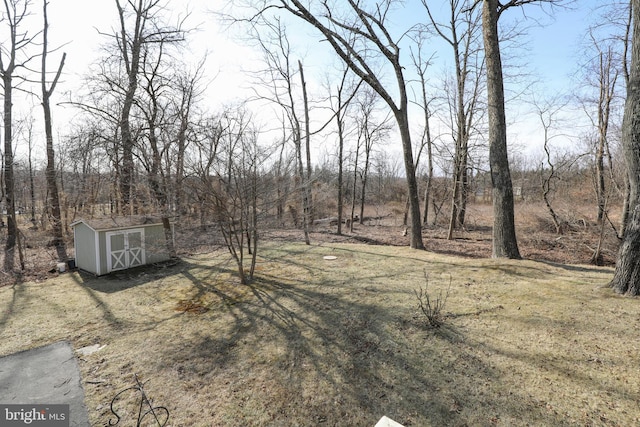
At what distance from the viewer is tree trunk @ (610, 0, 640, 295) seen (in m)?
3.78

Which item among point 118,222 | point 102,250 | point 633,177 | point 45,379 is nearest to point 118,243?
point 102,250

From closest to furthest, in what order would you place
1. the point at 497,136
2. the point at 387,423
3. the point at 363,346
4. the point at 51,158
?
the point at 387,423 → the point at 363,346 → the point at 497,136 → the point at 51,158

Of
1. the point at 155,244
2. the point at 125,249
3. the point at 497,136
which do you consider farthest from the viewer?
the point at 155,244

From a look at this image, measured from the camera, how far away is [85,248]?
7.89 m

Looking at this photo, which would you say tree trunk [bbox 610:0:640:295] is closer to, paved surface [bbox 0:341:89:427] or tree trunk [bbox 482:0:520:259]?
tree trunk [bbox 482:0:520:259]

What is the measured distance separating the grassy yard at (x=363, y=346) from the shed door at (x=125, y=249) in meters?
1.68

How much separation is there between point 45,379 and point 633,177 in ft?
26.1

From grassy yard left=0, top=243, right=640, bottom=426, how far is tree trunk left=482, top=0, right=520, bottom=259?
83cm

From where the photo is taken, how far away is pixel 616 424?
2145mm

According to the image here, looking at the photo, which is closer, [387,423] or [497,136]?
[387,423]

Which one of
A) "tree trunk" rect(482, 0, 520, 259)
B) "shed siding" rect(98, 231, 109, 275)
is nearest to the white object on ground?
"tree trunk" rect(482, 0, 520, 259)

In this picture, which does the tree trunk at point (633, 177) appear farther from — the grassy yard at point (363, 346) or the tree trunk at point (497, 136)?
the tree trunk at point (497, 136)

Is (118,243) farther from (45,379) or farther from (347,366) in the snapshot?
(347,366)

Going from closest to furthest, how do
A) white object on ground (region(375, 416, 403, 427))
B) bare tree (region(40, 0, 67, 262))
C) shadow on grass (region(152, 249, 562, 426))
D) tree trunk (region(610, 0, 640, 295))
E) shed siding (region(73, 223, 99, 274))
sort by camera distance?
white object on ground (region(375, 416, 403, 427)) → shadow on grass (region(152, 249, 562, 426)) → tree trunk (region(610, 0, 640, 295)) → shed siding (region(73, 223, 99, 274)) → bare tree (region(40, 0, 67, 262))
